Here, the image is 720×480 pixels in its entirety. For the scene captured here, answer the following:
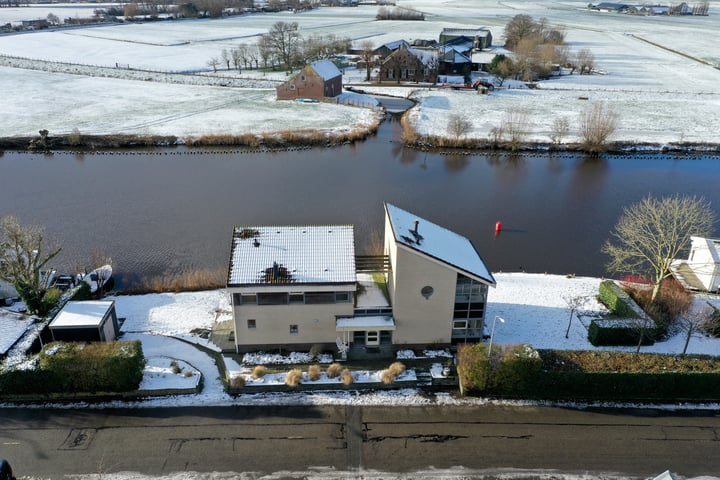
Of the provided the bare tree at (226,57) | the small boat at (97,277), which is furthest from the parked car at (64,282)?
the bare tree at (226,57)

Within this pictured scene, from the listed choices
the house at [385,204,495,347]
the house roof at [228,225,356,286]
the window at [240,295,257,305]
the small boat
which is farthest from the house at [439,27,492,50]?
the window at [240,295,257,305]

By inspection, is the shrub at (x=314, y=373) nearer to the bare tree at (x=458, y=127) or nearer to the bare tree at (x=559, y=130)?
the bare tree at (x=458, y=127)

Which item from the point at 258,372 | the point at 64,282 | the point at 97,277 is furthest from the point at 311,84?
the point at 258,372

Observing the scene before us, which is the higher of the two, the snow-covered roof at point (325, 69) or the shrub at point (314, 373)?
the snow-covered roof at point (325, 69)

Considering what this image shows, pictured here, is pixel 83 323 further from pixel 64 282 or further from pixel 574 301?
pixel 574 301

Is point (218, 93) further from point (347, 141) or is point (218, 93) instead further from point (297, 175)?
point (297, 175)
